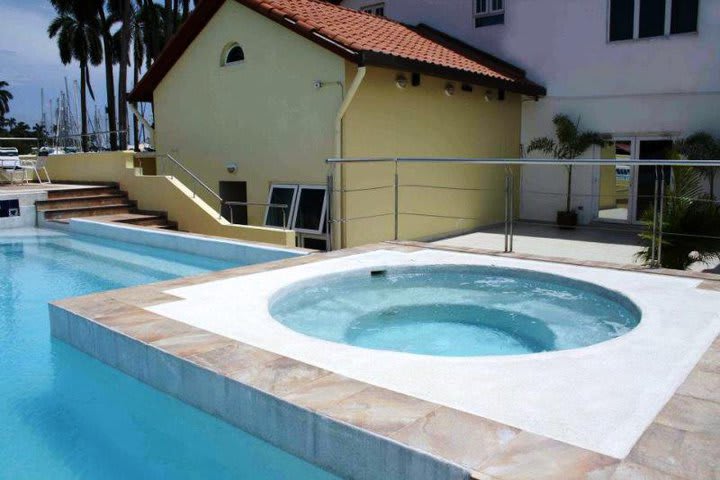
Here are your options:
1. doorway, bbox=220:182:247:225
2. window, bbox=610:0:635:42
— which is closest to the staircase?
doorway, bbox=220:182:247:225

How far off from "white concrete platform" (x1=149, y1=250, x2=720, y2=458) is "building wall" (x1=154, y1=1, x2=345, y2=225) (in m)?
6.19

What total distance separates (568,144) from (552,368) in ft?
39.2

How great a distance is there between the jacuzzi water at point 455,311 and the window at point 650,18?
9.75 m

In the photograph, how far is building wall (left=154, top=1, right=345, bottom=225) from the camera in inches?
442

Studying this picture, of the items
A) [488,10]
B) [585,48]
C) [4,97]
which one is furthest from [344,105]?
[4,97]

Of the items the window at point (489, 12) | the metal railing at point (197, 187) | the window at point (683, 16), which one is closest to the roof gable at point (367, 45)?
the window at point (489, 12)

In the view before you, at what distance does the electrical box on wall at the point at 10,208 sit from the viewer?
13.4 meters

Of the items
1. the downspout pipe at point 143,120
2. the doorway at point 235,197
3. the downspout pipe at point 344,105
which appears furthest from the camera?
the downspout pipe at point 143,120

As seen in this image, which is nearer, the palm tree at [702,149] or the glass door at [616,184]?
the palm tree at [702,149]

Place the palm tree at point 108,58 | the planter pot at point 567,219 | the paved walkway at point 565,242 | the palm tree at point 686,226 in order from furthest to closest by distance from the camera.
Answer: the palm tree at point 108,58
the planter pot at point 567,219
the paved walkway at point 565,242
the palm tree at point 686,226

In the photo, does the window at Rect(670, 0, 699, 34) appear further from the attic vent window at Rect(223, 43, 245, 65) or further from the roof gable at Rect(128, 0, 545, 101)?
the attic vent window at Rect(223, 43, 245, 65)

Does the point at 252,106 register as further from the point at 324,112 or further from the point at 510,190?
the point at 510,190

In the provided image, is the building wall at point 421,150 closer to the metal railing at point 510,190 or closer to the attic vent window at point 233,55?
the metal railing at point 510,190

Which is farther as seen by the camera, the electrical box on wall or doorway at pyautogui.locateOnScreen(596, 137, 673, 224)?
doorway at pyautogui.locateOnScreen(596, 137, 673, 224)
